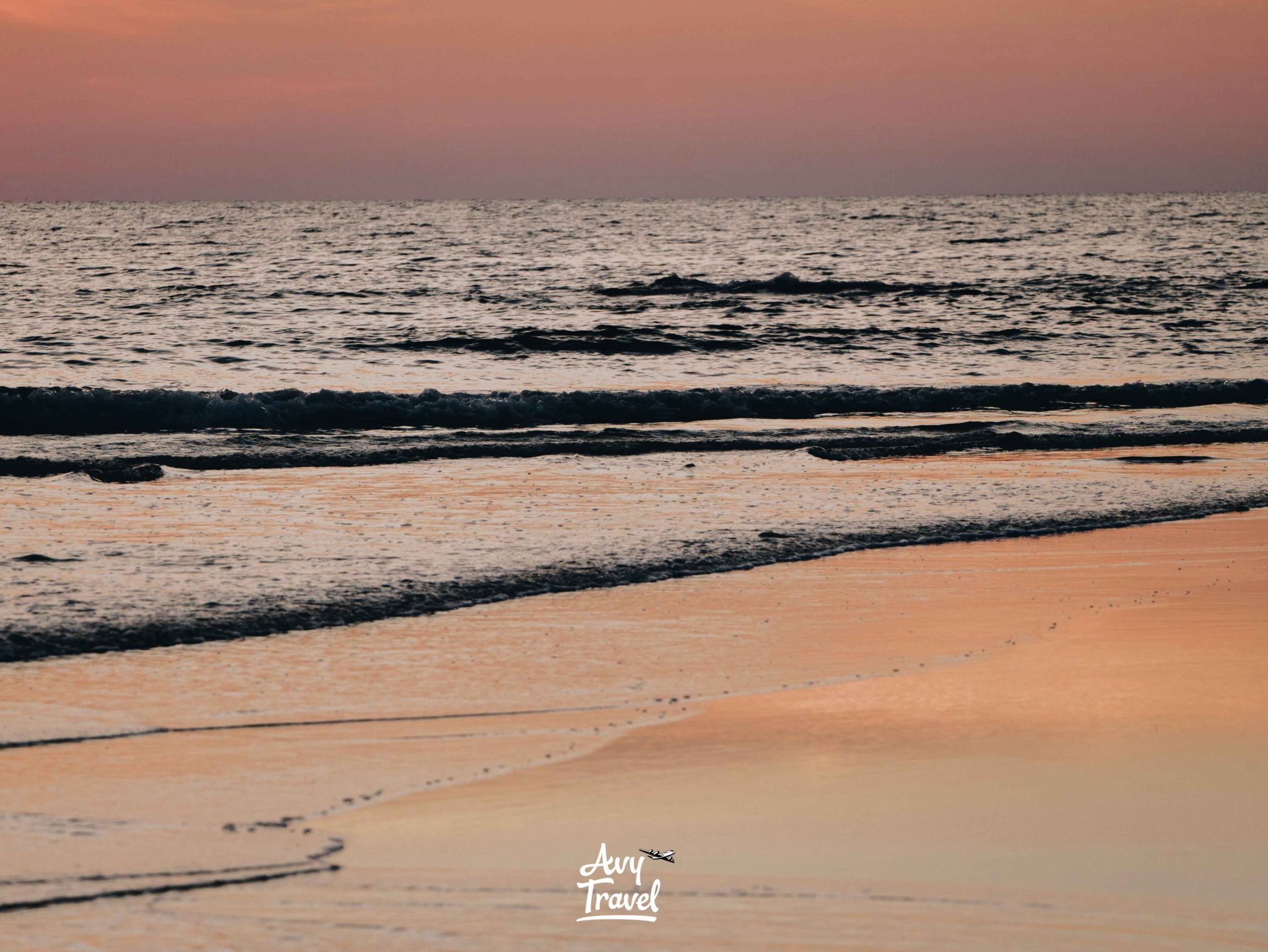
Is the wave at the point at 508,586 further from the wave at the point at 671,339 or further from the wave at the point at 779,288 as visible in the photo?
the wave at the point at 779,288

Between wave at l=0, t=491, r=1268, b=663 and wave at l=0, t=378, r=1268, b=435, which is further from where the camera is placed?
wave at l=0, t=378, r=1268, b=435

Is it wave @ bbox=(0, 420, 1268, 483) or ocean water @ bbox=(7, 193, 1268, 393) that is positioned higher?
ocean water @ bbox=(7, 193, 1268, 393)

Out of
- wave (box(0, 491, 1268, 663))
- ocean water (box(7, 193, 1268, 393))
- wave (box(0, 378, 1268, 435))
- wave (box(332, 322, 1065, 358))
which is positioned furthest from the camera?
wave (box(332, 322, 1065, 358))

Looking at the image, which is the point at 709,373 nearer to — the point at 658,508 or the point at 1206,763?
the point at 658,508

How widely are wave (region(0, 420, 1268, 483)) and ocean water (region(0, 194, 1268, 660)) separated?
0.08 meters

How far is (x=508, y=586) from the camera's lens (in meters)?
7.28

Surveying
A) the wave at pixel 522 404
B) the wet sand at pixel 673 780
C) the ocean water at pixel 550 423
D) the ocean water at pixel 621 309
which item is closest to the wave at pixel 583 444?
the ocean water at pixel 550 423

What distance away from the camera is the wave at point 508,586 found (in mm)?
6039

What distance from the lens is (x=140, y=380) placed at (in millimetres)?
19969

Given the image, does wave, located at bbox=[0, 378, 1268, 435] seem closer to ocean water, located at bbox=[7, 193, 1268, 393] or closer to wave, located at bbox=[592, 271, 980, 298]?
ocean water, located at bbox=[7, 193, 1268, 393]

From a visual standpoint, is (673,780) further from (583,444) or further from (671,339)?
(671,339)

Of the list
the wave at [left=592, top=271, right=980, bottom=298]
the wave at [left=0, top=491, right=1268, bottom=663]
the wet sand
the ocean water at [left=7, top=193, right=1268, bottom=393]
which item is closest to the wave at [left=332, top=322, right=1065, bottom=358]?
the ocean water at [left=7, top=193, right=1268, bottom=393]

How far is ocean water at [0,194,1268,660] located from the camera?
7.76 meters

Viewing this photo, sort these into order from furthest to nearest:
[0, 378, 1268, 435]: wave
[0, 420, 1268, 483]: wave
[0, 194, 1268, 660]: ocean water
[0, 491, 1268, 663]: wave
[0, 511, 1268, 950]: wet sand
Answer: [0, 378, 1268, 435]: wave
[0, 420, 1268, 483]: wave
[0, 194, 1268, 660]: ocean water
[0, 491, 1268, 663]: wave
[0, 511, 1268, 950]: wet sand
